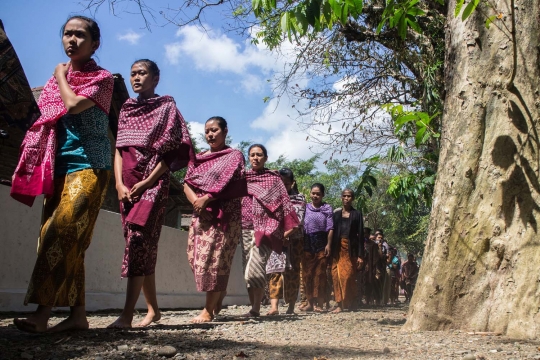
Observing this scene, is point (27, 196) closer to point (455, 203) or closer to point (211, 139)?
point (211, 139)

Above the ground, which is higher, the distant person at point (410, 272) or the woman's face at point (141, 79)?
the woman's face at point (141, 79)

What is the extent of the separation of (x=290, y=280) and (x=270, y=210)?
2051 mm

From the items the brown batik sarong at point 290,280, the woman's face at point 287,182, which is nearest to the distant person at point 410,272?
the brown batik sarong at point 290,280

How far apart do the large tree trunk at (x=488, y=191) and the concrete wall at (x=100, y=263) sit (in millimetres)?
3422

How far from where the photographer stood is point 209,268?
499 cm

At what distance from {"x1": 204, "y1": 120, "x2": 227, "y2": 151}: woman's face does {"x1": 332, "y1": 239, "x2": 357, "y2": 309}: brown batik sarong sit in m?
4.88

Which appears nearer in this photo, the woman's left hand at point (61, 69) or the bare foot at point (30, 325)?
the bare foot at point (30, 325)

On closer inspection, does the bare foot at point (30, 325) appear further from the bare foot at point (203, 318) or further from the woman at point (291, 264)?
the woman at point (291, 264)

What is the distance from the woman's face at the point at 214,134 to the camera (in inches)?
210

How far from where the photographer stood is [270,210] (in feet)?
21.4

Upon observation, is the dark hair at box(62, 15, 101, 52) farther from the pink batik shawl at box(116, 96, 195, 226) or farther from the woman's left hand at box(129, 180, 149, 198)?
the woman's left hand at box(129, 180, 149, 198)

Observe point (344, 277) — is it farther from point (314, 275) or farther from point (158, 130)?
point (158, 130)

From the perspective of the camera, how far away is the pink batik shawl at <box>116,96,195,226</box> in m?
4.04

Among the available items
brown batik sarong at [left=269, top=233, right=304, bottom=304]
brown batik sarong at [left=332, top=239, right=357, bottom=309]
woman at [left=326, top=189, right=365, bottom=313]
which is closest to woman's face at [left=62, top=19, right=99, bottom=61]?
brown batik sarong at [left=269, top=233, right=304, bottom=304]
